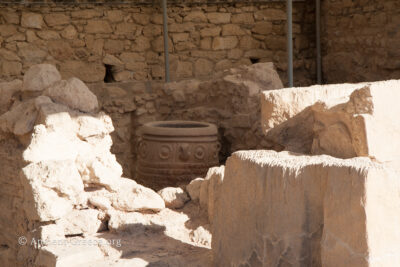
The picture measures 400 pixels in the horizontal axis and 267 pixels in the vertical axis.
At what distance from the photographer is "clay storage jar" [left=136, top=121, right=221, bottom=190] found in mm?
6051

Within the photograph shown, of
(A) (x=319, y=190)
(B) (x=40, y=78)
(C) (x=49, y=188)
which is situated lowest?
(C) (x=49, y=188)

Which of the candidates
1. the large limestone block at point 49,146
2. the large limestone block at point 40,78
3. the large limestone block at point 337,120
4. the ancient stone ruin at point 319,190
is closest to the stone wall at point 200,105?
the large limestone block at point 40,78

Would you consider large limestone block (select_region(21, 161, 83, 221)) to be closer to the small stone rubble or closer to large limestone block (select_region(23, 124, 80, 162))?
the small stone rubble

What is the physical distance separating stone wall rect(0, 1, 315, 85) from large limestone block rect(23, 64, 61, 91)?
4286 mm

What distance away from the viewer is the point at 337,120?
124 inches

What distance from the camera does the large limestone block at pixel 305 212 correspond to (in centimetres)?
242

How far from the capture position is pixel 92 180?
4191mm

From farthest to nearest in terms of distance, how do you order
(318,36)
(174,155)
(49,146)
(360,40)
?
1. (318,36)
2. (360,40)
3. (174,155)
4. (49,146)

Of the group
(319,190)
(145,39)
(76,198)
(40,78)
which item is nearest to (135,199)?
(76,198)

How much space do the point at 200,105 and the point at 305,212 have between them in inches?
194

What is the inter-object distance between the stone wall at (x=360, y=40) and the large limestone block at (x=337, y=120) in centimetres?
502

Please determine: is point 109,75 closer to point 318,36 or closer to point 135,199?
point 318,36

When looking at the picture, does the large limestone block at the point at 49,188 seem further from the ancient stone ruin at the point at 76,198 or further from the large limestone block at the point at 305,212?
the large limestone block at the point at 305,212

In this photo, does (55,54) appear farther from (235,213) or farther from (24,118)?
(235,213)
